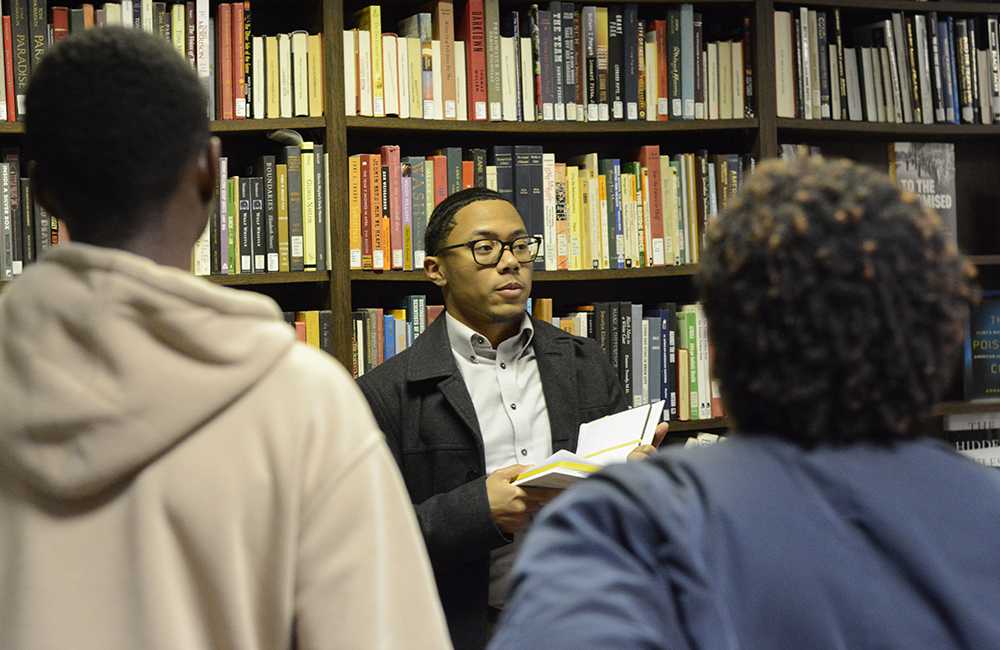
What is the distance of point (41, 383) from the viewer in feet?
3.18

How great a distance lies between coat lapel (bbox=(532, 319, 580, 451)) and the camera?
8.11 ft

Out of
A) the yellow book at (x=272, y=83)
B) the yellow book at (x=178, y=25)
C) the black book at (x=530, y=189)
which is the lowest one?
the black book at (x=530, y=189)

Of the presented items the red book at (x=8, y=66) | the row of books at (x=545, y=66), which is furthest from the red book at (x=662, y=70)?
the red book at (x=8, y=66)

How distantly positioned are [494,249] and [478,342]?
8.1 inches

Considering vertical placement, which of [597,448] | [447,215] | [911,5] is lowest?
[597,448]

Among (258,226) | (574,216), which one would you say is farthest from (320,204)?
(574,216)

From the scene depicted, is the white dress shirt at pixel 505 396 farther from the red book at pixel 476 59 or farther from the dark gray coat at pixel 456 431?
the red book at pixel 476 59

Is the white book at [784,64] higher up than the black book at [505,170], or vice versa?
the white book at [784,64]

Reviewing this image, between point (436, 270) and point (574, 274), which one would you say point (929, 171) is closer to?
point (574, 274)

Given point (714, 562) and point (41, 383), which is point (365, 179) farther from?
point (714, 562)

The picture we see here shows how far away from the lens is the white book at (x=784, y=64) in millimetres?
3328

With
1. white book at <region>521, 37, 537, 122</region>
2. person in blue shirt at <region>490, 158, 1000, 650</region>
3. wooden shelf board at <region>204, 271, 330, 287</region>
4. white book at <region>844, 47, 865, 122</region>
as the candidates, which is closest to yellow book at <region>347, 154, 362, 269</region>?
wooden shelf board at <region>204, 271, 330, 287</region>

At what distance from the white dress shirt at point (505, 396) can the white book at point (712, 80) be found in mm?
1081

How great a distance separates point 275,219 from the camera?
118 inches
